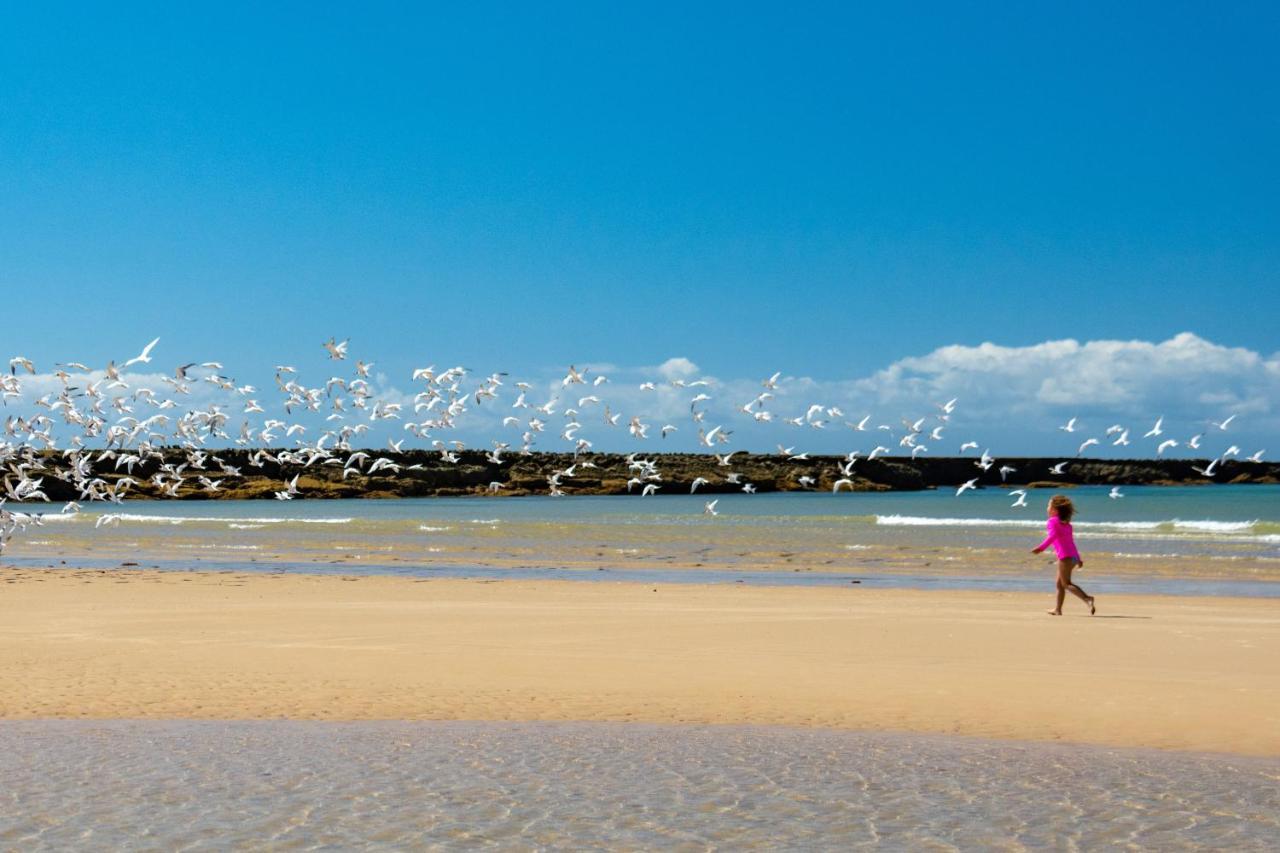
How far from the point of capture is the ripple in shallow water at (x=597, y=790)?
24.5 ft

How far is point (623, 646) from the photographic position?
51.5 ft

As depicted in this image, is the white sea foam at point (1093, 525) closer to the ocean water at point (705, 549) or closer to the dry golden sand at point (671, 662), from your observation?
the ocean water at point (705, 549)

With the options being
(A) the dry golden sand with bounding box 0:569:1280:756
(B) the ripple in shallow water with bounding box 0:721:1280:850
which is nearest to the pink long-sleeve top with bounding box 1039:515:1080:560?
(A) the dry golden sand with bounding box 0:569:1280:756

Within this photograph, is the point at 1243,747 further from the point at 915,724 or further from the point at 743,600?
the point at 743,600

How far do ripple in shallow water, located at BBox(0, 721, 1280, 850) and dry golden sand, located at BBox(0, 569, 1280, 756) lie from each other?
2.90 feet

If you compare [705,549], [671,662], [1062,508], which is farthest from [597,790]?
[705,549]

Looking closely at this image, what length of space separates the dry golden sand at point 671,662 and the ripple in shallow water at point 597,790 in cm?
88

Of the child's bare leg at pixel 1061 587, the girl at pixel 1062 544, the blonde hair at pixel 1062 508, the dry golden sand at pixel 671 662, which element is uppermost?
the blonde hair at pixel 1062 508

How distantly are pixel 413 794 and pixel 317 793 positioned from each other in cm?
57

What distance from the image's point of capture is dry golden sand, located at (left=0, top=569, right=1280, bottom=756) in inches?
442

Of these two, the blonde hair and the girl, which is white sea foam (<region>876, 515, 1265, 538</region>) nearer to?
the girl

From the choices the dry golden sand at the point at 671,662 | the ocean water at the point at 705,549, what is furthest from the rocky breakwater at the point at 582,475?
the dry golden sand at the point at 671,662

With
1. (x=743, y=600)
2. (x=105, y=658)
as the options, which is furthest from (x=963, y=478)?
(x=105, y=658)

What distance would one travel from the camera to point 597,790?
849cm
